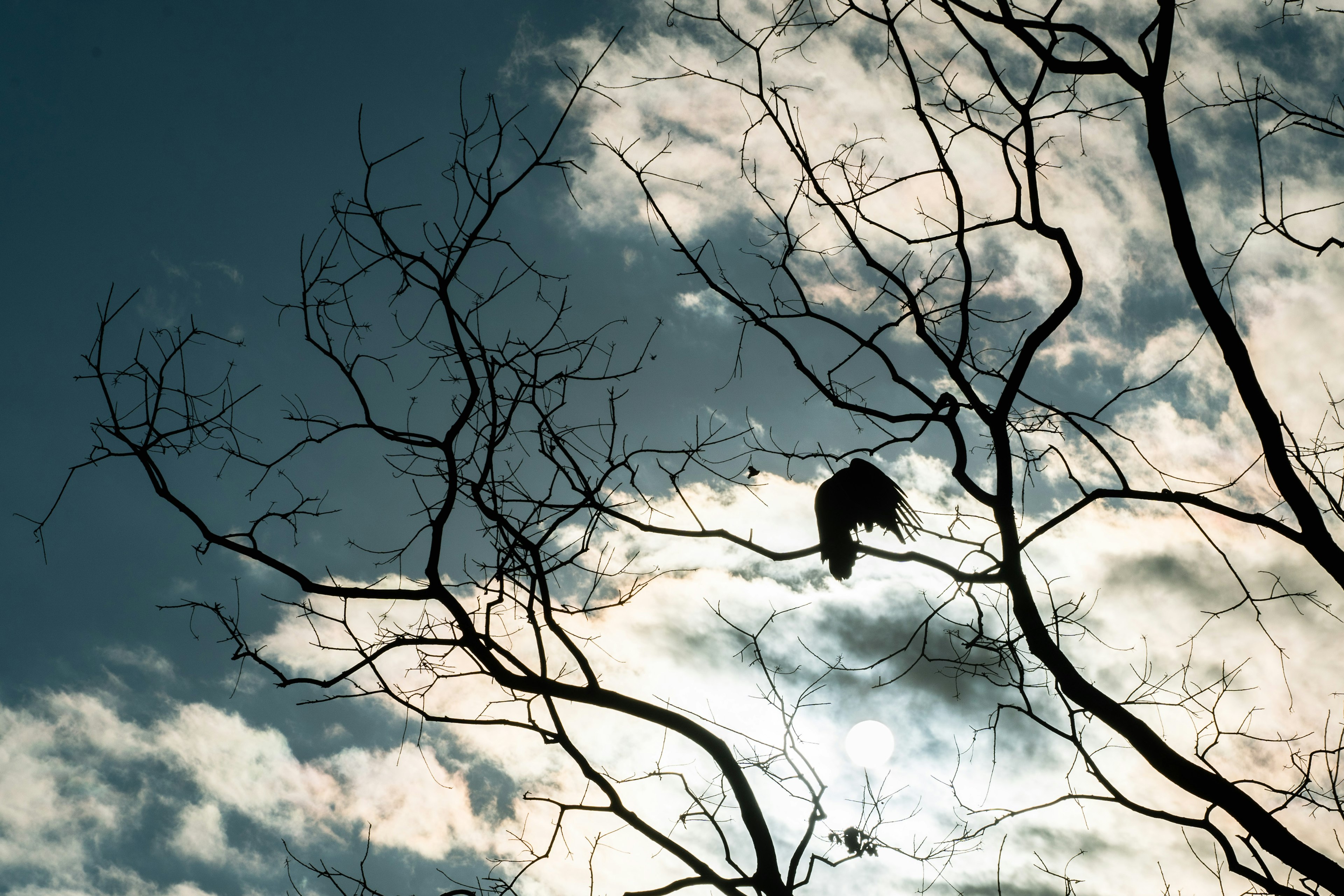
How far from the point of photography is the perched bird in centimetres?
438

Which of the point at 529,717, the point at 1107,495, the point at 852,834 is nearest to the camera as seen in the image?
the point at 1107,495

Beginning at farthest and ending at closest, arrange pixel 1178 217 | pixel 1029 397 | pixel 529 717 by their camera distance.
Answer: pixel 529 717 < pixel 1029 397 < pixel 1178 217

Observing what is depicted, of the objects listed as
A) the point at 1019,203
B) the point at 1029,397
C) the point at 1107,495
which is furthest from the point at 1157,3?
the point at 1107,495

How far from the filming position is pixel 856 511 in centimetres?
442

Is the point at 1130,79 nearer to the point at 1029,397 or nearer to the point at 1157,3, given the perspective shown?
the point at 1157,3

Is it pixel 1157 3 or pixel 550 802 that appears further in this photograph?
pixel 550 802

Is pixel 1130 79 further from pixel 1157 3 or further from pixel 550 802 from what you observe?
pixel 550 802

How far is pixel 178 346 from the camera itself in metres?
3.63

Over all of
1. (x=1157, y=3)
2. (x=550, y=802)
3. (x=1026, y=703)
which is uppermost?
(x=1157, y=3)

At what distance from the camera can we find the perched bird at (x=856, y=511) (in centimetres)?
438

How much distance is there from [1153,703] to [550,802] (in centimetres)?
335

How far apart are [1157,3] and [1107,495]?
2109 mm

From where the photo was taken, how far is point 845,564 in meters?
4.42

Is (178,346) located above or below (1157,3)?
below
